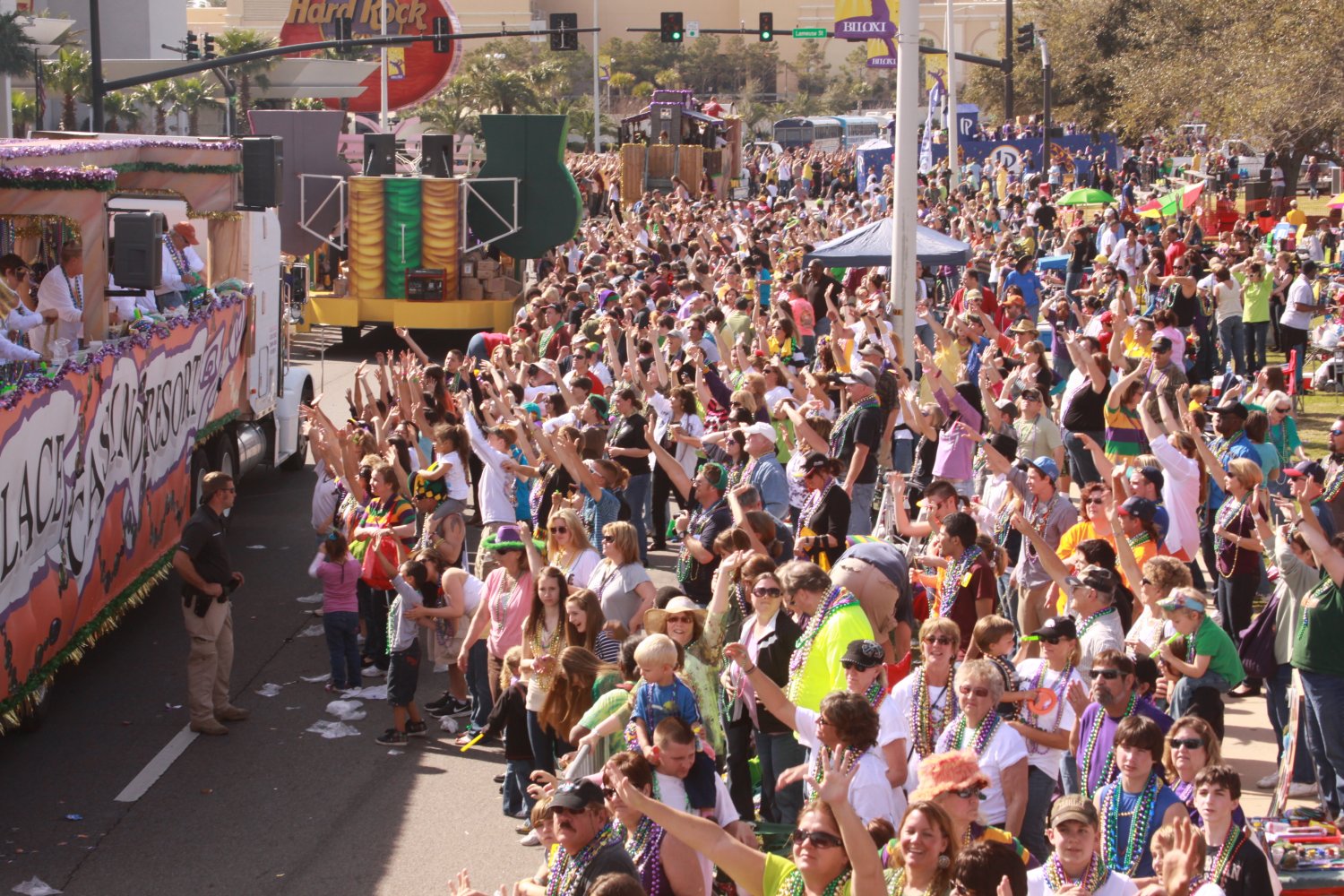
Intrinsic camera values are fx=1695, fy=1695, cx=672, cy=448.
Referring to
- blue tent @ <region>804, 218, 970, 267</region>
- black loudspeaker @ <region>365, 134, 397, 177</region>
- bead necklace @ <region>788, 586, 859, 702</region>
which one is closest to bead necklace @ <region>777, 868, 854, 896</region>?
bead necklace @ <region>788, 586, 859, 702</region>

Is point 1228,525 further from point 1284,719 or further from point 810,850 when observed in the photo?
point 810,850

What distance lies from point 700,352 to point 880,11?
1317 inches

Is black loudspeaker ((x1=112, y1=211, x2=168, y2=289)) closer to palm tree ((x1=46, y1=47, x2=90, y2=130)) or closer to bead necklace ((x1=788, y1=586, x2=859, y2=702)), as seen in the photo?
bead necklace ((x1=788, y1=586, x2=859, y2=702))

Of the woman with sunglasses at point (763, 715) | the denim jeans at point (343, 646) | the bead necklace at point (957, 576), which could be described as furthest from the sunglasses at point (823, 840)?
the denim jeans at point (343, 646)

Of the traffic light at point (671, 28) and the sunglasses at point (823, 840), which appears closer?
the sunglasses at point (823, 840)

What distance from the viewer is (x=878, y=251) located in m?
19.0

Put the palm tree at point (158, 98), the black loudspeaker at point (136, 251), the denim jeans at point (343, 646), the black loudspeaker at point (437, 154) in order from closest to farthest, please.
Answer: the denim jeans at point (343, 646) < the black loudspeaker at point (136, 251) < the black loudspeaker at point (437, 154) < the palm tree at point (158, 98)

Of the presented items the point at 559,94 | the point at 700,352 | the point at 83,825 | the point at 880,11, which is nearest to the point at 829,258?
the point at 700,352

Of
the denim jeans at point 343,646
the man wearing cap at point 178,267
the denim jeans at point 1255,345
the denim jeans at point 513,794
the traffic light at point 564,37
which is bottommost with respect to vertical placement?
the denim jeans at point 513,794

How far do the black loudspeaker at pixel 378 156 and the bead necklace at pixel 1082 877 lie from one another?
22.1 metres

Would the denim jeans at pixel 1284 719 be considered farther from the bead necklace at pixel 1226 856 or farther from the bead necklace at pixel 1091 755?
the bead necklace at pixel 1226 856

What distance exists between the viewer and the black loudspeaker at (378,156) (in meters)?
26.0

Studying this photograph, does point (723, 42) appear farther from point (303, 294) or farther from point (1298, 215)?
point (303, 294)

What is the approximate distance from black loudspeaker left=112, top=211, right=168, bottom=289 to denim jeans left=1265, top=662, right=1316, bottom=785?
7.48 metres
